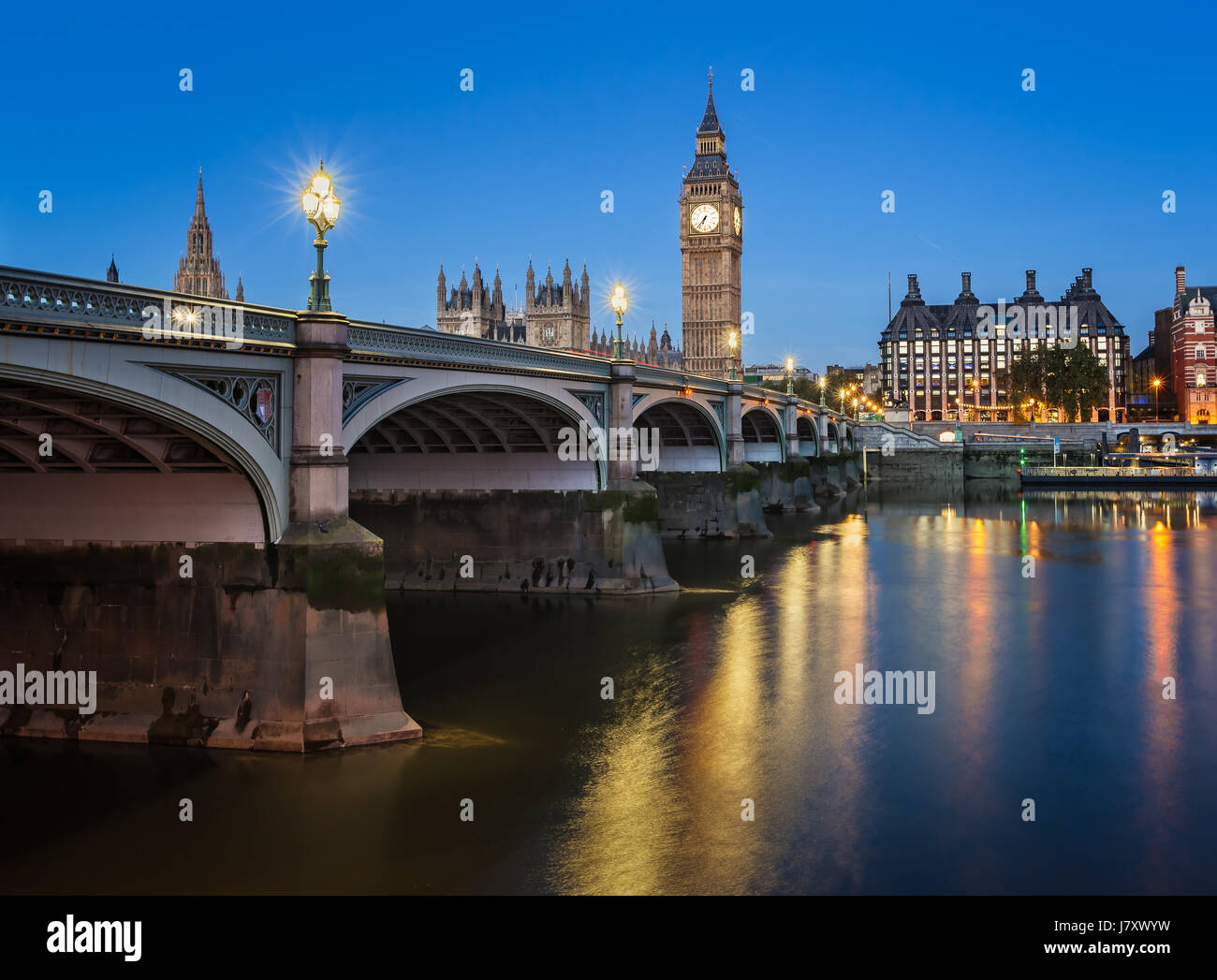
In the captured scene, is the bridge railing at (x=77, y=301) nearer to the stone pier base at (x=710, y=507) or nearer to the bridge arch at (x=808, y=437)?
the stone pier base at (x=710, y=507)

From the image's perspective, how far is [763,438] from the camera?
7862 cm

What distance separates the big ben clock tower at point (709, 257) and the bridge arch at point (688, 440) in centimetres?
10377

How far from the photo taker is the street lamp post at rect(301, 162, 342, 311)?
686 inches

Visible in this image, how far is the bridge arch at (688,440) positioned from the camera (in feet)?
163

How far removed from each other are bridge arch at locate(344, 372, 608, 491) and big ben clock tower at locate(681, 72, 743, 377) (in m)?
125

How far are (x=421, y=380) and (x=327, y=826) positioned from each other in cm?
1045

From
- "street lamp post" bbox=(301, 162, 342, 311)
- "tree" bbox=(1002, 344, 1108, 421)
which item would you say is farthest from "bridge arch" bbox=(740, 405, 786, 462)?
"tree" bbox=(1002, 344, 1108, 421)

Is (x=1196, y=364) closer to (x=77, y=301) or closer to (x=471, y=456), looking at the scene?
(x=471, y=456)

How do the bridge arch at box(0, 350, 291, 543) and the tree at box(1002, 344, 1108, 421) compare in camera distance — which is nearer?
the bridge arch at box(0, 350, 291, 543)

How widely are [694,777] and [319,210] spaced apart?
11.0 m

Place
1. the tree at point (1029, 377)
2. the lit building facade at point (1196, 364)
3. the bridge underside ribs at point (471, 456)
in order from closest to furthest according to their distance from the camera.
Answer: the bridge underside ribs at point (471, 456), the tree at point (1029, 377), the lit building facade at point (1196, 364)

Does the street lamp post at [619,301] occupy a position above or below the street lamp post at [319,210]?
above

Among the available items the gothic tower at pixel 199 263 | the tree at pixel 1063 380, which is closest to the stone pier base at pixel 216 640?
the gothic tower at pixel 199 263

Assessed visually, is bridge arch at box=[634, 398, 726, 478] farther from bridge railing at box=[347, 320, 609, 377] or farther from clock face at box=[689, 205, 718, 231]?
clock face at box=[689, 205, 718, 231]
